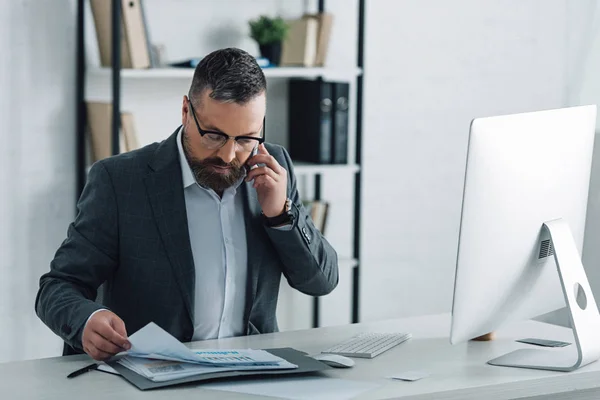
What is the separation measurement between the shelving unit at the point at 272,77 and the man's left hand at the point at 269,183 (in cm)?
113

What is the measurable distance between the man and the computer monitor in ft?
1.51

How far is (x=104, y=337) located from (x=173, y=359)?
14 cm

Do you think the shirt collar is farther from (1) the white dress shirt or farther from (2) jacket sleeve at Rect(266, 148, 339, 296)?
(2) jacket sleeve at Rect(266, 148, 339, 296)

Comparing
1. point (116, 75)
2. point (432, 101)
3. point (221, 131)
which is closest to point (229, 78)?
point (221, 131)

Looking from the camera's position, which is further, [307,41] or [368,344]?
[307,41]

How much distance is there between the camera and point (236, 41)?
3469 millimetres

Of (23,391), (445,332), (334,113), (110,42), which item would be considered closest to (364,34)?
(334,113)

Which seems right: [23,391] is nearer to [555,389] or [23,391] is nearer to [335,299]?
[555,389]

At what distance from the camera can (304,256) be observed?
6.74 ft

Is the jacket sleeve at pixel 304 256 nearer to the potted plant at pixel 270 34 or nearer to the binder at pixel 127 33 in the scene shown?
the binder at pixel 127 33

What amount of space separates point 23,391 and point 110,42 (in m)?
1.79

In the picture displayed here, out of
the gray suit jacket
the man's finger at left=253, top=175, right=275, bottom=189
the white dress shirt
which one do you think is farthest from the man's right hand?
the man's finger at left=253, top=175, right=275, bottom=189

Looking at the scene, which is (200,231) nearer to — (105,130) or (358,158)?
(105,130)

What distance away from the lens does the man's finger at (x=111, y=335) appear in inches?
65.7
